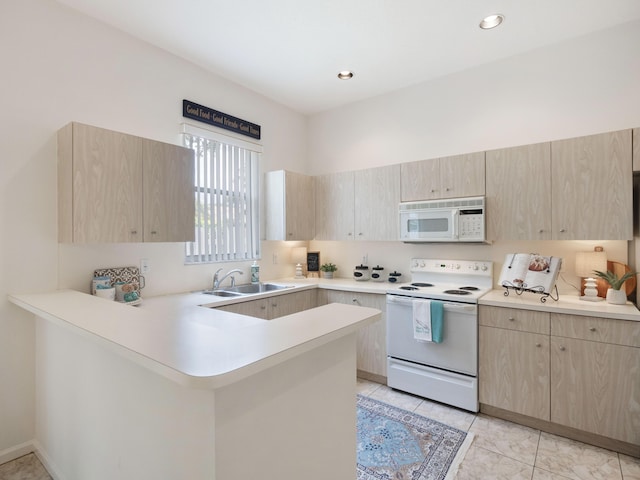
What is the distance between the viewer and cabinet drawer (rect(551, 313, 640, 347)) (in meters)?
2.10

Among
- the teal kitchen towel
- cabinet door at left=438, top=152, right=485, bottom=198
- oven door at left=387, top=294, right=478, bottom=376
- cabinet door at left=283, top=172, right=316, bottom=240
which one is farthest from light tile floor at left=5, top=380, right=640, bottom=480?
cabinet door at left=283, top=172, right=316, bottom=240

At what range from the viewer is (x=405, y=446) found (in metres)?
2.23

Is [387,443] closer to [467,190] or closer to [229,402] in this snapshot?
[229,402]

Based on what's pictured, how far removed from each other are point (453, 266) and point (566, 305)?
1039mm

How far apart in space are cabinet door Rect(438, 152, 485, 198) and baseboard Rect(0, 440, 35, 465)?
362cm

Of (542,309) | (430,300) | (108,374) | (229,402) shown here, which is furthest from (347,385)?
(542,309)

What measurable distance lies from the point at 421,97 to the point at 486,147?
0.90m

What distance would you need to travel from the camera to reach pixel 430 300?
2781 mm

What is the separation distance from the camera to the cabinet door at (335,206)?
372cm

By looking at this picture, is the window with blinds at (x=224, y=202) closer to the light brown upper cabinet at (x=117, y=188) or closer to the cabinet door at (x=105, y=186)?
the light brown upper cabinet at (x=117, y=188)

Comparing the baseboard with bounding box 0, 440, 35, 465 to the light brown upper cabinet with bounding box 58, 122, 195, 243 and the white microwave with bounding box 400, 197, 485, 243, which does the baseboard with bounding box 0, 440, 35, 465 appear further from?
the white microwave with bounding box 400, 197, 485, 243

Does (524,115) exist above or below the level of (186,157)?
above

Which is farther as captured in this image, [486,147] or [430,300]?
[486,147]

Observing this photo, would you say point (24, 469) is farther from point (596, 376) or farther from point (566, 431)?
point (596, 376)
